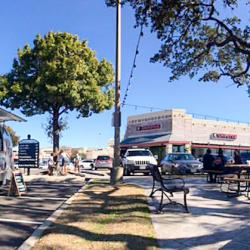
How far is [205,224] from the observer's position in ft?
29.0

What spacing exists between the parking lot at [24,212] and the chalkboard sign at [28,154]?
8146mm

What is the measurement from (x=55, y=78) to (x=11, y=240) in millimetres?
22974

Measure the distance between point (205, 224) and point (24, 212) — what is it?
4096 mm

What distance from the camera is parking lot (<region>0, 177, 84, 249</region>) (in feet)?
26.2

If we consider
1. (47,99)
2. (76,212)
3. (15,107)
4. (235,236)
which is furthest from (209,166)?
(15,107)

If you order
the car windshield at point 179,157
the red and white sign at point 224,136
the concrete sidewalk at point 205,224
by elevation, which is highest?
the red and white sign at point 224,136

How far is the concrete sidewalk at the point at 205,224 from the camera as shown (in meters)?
7.31

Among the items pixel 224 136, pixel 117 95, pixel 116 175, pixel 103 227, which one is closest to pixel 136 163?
pixel 117 95

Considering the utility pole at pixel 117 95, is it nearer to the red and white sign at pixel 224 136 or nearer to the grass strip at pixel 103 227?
the grass strip at pixel 103 227

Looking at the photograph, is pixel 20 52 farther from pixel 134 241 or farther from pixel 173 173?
pixel 134 241

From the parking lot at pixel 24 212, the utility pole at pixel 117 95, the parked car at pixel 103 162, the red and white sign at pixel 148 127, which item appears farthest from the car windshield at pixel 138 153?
the red and white sign at pixel 148 127

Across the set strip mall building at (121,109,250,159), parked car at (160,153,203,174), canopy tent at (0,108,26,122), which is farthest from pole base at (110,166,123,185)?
strip mall building at (121,109,250,159)

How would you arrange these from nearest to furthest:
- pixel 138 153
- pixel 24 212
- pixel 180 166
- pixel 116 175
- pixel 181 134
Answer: pixel 24 212 < pixel 116 175 < pixel 180 166 < pixel 138 153 < pixel 181 134

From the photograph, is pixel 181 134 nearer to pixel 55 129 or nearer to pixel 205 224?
pixel 55 129
